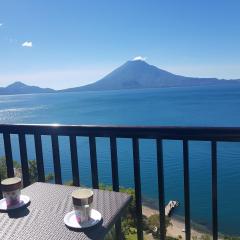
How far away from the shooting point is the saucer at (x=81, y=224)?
4.46ft

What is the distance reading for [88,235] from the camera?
1.30 m

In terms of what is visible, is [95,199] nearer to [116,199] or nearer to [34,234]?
[116,199]

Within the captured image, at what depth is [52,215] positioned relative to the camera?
1.49m

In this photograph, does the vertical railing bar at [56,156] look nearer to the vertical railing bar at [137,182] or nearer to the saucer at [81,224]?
the vertical railing bar at [137,182]

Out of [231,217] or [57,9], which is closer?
[57,9]

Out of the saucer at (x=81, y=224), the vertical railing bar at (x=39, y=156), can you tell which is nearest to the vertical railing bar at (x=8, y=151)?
the vertical railing bar at (x=39, y=156)

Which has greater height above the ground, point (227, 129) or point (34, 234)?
point (227, 129)

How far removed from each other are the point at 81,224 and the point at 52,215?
185 millimetres

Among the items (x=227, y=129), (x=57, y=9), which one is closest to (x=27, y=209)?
(x=227, y=129)

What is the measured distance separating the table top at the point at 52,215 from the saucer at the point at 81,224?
19 mm

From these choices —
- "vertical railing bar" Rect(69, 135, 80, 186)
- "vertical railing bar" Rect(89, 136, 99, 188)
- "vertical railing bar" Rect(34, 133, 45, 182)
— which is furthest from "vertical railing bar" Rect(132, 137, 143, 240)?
"vertical railing bar" Rect(34, 133, 45, 182)

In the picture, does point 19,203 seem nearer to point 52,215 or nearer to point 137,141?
point 52,215

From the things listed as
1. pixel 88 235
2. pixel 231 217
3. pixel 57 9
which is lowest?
pixel 231 217

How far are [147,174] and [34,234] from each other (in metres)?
21.5
